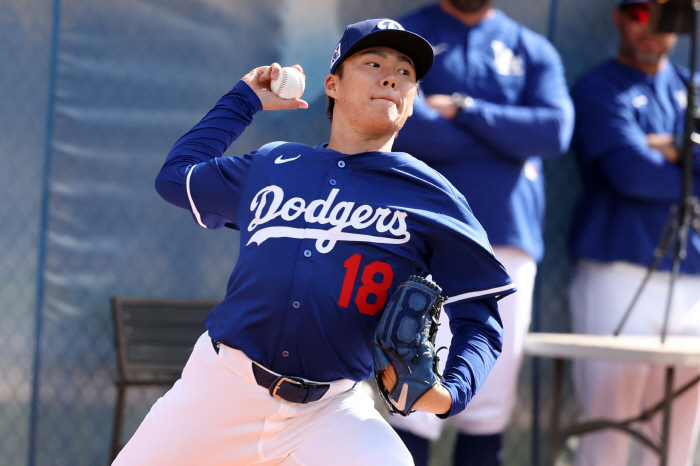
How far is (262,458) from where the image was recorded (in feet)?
6.61

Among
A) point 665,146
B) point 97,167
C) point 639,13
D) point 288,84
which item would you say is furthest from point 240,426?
point 639,13

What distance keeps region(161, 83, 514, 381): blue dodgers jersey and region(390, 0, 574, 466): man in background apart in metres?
1.52

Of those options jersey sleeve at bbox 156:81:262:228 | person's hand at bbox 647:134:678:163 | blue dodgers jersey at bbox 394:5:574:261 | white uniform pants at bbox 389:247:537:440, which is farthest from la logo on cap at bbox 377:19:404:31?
person's hand at bbox 647:134:678:163

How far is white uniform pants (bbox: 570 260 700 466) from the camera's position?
3967 mm

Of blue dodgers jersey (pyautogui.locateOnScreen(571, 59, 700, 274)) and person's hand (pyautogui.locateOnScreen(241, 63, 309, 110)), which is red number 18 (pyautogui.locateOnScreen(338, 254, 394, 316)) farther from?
blue dodgers jersey (pyautogui.locateOnScreen(571, 59, 700, 274))

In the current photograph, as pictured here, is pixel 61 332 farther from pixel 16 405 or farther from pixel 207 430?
pixel 207 430

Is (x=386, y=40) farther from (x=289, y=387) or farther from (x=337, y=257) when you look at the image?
(x=289, y=387)

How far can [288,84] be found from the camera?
7.81 ft

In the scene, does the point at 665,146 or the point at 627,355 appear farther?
the point at 665,146

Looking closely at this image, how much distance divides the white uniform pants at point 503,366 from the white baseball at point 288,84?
1535 millimetres

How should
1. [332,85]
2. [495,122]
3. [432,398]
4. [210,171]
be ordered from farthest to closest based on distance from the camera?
1. [495,122]
2. [332,85]
3. [210,171]
4. [432,398]

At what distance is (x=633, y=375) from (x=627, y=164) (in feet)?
3.51

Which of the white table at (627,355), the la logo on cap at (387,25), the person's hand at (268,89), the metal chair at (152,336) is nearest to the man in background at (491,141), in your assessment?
the white table at (627,355)

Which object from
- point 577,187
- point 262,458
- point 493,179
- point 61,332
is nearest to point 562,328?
point 577,187
